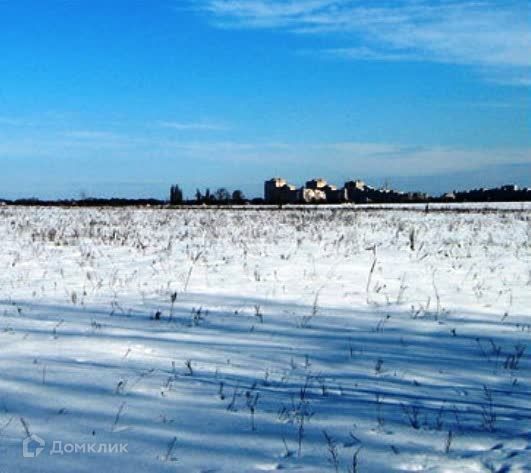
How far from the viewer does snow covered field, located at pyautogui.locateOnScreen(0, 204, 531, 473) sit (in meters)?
2.67

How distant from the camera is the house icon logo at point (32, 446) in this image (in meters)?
2.59

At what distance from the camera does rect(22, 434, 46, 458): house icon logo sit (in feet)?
8.48

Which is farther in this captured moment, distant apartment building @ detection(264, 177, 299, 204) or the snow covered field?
distant apartment building @ detection(264, 177, 299, 204)

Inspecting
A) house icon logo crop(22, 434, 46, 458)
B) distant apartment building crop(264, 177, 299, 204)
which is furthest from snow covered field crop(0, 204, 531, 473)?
distant apartment building crop(264, 177, 299, 204)

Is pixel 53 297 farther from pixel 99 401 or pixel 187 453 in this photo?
pixel 187 453

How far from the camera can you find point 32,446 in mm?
2662

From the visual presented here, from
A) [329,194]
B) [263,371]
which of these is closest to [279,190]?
[329,194]

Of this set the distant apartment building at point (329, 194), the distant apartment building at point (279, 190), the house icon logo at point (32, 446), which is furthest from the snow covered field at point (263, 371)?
the distant apartment building at point (279, 190)

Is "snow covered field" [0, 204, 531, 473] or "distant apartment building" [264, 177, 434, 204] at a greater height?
"distant apartment building" [264, 177, 434, 204]

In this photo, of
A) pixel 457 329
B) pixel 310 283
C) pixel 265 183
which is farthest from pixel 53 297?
pixel 265 183

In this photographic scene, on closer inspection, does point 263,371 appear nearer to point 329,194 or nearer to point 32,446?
point 32,446

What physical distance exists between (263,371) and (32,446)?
5.47 feet

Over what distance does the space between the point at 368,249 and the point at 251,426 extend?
887 centimetres

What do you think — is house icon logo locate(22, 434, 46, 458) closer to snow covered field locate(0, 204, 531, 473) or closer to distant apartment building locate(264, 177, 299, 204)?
snow covered field locate(0, 204, 531, 473)
